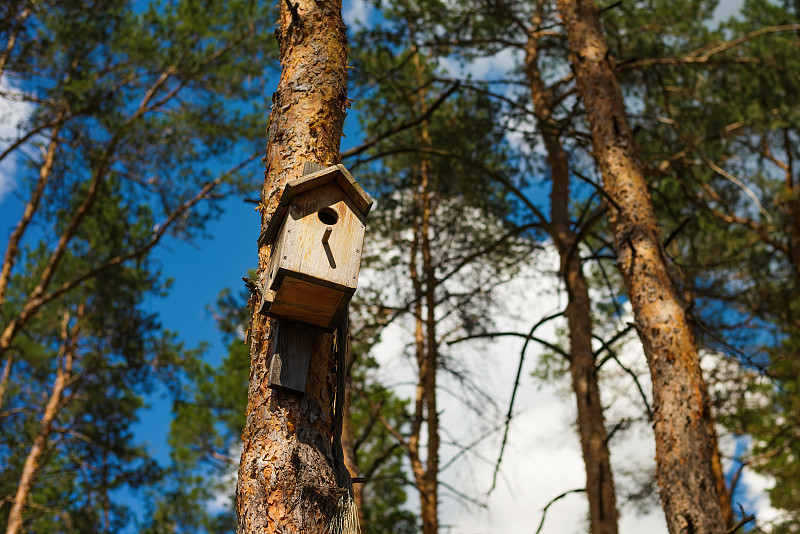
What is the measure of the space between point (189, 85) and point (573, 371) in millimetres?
6956

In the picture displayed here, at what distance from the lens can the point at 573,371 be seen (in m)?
6.01

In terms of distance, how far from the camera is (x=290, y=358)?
7.89 ft

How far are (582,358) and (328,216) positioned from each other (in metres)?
3.74

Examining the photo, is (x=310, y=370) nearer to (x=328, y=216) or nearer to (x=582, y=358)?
(x=328, y=216)

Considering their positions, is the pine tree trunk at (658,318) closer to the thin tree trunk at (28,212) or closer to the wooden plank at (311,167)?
the wooden plank at (311,167)

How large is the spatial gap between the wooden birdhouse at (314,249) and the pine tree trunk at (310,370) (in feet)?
0.40

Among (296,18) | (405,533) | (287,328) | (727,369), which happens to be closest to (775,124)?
(727,369)

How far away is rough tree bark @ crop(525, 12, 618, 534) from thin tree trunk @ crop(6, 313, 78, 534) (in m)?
7.62

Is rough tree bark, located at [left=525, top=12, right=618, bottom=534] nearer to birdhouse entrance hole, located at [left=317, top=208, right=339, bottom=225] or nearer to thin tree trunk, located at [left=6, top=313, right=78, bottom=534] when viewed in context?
birdhouse entrance hole, located at [left=317, top=208, right=339, bottom=225]

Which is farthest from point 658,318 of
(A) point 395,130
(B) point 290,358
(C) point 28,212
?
(C) point 28,212

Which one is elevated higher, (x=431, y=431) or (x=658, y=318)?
(x=431, y=431)

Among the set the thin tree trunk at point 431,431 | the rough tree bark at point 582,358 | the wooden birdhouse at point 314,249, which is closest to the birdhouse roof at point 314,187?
the wooden birdhouse at point 314,249

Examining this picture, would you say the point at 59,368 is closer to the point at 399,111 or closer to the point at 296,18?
the point at 399,111

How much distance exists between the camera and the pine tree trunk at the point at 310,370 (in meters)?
2.23
